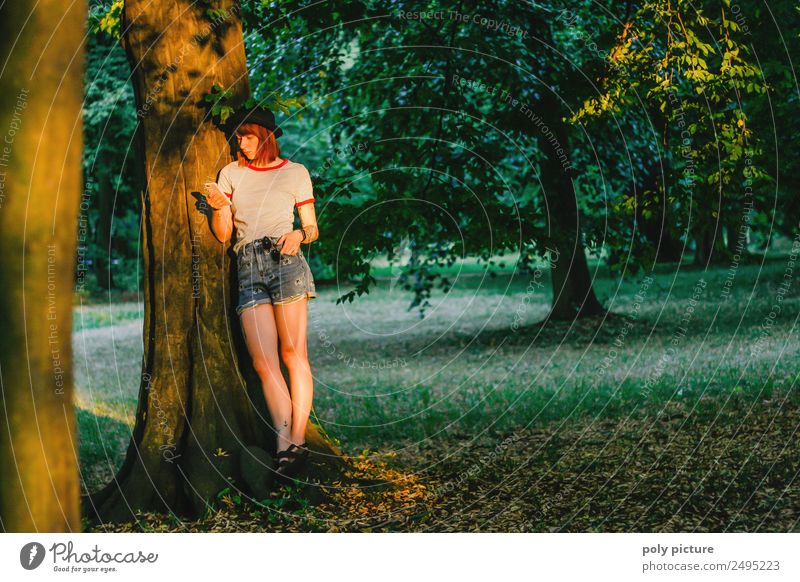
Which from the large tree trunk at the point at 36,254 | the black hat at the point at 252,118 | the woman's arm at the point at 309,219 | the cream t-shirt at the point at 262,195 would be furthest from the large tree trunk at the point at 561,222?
the large tree trunk at the point at 36,254

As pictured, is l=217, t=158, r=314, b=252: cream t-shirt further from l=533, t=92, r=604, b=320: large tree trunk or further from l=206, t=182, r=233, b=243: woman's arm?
l=533, t=92, r=604, b=320: large tree trunk

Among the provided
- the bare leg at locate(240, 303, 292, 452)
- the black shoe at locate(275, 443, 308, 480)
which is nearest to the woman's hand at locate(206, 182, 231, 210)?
the bare leg at locate(240, 303, 292, 452)

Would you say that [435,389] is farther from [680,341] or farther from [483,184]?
[680,341]

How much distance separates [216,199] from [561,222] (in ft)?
37.8

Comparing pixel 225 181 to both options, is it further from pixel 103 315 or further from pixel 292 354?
pixel 103 315

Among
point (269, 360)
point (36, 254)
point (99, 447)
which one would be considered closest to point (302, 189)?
point (269, 360)

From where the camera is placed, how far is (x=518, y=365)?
15.9 metres

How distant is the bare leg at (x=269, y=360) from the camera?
689 cm

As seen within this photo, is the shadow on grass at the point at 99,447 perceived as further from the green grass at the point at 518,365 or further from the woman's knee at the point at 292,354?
the woman's knee at the point at 292,354

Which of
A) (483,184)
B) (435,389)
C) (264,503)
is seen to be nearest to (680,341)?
(435,389)

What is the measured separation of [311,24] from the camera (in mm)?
10562

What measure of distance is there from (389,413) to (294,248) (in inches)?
237

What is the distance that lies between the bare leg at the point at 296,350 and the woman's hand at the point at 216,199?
878 millimetres

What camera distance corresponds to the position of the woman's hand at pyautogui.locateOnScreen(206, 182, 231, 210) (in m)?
6.88
